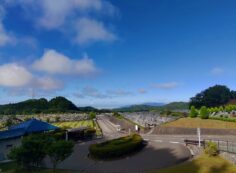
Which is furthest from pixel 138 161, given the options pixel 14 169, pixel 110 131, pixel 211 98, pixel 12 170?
pixel 211 98

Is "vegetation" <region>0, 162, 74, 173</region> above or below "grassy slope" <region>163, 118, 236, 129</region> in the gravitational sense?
below

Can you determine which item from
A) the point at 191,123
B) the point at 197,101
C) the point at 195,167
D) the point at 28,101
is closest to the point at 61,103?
the point at 28,101

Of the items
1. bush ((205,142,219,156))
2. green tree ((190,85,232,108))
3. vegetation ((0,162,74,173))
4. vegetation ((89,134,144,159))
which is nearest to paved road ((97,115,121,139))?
vegetation ((89,134,144,159))

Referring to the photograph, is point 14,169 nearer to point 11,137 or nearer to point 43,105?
point 11,137

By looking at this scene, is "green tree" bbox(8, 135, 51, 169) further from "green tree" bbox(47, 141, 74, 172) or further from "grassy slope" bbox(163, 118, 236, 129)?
"grassy slope" bbox(163, 118, 236, 129)

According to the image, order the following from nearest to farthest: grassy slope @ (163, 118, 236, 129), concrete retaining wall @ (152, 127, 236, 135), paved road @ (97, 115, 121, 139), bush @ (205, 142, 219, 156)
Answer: bush @ (205, 142, 219, 156) → concrete retaining wall @ (152, 127, 236, 135) → grassy slope @ (163, 118, 236, 129) → paved road @ (97, 115, 121, 139)

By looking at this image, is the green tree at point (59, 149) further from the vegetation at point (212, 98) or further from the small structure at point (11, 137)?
the vegetation at point (212, 98)
